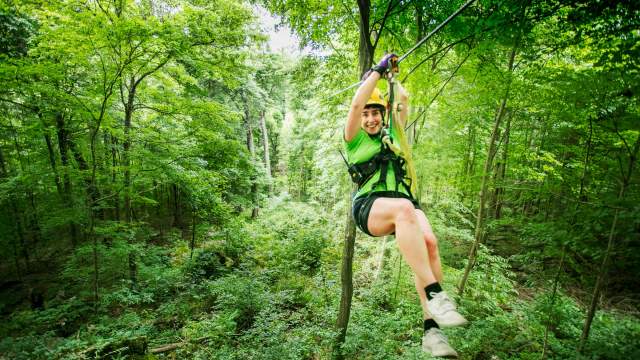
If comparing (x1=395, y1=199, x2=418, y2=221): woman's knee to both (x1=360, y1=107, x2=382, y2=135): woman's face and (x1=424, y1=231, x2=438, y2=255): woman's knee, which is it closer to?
(x1=424, y1=231, x2=438, y2=255): woman's knee

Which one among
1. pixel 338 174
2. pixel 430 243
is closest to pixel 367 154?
pixel 430 243

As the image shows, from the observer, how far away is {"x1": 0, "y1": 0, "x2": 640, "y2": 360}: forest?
11.3 feet

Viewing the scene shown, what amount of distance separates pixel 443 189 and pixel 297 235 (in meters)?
8.00

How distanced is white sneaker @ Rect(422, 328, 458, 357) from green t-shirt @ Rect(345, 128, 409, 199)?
109 cm

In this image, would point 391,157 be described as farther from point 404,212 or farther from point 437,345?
point 437,345

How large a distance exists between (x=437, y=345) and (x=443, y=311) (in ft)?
0.96

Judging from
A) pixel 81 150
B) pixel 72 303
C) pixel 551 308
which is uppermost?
pixel 81 150

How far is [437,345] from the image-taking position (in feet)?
6.70

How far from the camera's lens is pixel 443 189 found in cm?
1468

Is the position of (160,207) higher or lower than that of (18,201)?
lower

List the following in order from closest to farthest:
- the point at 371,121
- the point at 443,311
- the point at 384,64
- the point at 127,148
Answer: the point at 443,311 < the point at 384,64 < the point at 371,121 < the point at 127,148

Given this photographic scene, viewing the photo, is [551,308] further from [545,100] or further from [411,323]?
[545,100]

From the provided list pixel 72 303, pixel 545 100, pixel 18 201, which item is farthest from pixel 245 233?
pixel 545 100

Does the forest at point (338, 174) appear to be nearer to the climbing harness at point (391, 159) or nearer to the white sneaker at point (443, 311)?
the climbing harness at point (391, 159)
